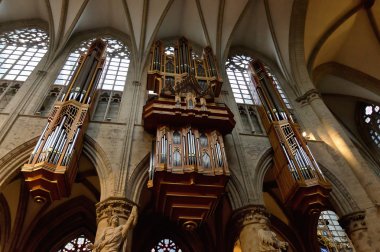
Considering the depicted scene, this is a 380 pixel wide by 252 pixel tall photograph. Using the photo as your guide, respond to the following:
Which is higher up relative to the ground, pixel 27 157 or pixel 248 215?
pixel 27 157

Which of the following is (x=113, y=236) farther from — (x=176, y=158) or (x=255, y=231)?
(x=255, y=231)

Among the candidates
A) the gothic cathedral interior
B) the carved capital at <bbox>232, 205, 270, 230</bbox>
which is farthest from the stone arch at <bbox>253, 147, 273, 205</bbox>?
the carved capital at <bbox>232, 205, 270, 230</bbox>

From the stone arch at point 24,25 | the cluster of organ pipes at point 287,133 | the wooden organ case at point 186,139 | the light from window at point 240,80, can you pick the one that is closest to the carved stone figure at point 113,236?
the wooden organ case at point 186,139

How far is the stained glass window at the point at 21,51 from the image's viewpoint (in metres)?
11.5

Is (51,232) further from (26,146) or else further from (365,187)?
(365,187)

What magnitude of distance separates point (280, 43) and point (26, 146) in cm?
1130

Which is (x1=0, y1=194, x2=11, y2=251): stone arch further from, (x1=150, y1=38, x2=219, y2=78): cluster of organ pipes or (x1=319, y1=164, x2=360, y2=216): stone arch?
(x1=319, y1=164, x2=360, y2=216): stone arch

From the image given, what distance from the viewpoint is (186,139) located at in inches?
320

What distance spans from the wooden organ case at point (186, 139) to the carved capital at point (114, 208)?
2.43 feet

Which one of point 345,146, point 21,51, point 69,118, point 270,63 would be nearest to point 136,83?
point 69,118

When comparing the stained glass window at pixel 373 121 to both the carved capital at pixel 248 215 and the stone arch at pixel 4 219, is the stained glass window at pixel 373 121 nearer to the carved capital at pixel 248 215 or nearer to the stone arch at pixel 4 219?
the carved capital at pixel 248 215

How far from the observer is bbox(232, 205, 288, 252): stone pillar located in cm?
677

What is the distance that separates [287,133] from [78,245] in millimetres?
7725

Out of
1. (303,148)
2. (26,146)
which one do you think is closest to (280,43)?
(303,148)
